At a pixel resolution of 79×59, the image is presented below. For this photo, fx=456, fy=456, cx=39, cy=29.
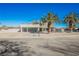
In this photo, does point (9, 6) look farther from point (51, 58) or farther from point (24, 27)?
point (51, 58)

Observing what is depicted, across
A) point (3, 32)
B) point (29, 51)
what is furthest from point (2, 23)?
point (29, 51)

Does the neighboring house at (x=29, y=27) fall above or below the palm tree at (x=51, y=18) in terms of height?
below

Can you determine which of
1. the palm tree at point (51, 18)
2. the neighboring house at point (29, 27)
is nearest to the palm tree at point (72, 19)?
the palm tree at point (51, 18)

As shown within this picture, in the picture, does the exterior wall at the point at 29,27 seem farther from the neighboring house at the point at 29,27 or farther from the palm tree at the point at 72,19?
the palm tree at the point at 72,19

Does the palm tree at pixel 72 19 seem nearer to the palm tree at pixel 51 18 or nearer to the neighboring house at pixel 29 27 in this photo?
the palm tree at pixel 51 18

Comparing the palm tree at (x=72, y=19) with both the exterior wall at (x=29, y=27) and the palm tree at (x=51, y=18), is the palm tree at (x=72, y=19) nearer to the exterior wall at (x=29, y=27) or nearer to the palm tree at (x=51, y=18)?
the palm tree at (x=51, y=18)

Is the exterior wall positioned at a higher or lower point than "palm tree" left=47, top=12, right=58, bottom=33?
lower

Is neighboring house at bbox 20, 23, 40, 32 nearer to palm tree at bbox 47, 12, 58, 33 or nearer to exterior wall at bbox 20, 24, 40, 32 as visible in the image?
exterior wall at bbox 20, 24, 40, 32

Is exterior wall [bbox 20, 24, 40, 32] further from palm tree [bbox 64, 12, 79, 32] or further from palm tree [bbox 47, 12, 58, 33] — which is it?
palm tree [bbox 64, 12, 79, 32]

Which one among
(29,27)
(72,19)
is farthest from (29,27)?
(72,19)

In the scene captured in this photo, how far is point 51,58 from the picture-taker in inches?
307

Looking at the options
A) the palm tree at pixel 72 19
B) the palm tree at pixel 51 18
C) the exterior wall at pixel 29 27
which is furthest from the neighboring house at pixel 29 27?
the palm tree at pixel 72 19

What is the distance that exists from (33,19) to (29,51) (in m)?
0.55

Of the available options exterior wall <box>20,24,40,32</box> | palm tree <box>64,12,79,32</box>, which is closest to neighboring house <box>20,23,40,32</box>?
exterior wall <box>20,24,40,32</box>
